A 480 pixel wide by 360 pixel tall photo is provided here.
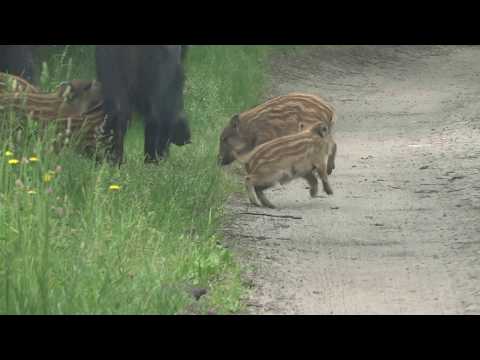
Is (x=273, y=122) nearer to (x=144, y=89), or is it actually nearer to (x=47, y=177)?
(x=144, y=89)

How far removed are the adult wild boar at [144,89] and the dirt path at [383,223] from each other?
91 cm

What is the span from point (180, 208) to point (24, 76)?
3.04 meters

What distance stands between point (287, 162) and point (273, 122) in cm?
123

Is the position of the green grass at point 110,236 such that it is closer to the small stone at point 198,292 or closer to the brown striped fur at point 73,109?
the small stone at point 198,292

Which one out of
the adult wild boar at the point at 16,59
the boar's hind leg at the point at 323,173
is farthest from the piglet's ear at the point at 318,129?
the adult wild boar at the point at 16,59

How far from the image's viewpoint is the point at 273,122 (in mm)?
9297

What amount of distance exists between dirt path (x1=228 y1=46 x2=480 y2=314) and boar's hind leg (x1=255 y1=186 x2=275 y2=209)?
97mm

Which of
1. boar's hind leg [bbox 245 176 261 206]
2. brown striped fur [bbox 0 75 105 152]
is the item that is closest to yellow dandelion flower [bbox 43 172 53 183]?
brown striped fur [bbox 0 75 105 152]

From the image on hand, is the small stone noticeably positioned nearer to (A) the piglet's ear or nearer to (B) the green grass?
(B) the green grass

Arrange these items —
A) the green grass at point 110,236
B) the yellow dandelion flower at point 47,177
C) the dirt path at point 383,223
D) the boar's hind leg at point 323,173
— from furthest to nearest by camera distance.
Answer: the boar's hind leg at point 323,173 → the dirt path at point 383,223 → the yellow dandelion flower at point 47,177 → the green grass at point 110,236

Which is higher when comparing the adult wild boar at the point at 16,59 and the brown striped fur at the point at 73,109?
the adult wild boar at the point at 16,59

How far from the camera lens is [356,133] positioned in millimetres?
11656

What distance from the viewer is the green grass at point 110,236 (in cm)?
472

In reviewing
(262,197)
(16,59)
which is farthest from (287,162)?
(16,59)
